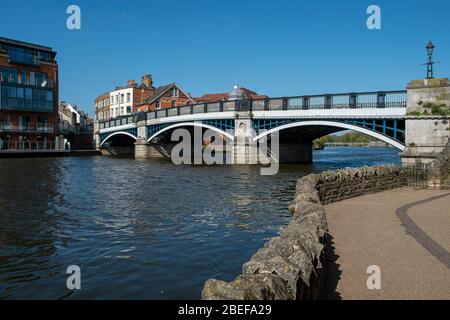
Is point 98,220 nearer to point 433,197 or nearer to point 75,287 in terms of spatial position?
point 75,287

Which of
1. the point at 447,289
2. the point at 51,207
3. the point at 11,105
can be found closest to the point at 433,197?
the point at 447,289

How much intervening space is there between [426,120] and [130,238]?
65.8 feet

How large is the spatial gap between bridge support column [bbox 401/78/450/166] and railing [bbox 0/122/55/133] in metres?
54.5

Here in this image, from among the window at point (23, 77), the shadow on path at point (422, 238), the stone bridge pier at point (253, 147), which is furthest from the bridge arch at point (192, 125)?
the shadow on path at point (422, 238)

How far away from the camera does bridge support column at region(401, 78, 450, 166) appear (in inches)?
917

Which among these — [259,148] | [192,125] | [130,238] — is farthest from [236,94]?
[130,238]

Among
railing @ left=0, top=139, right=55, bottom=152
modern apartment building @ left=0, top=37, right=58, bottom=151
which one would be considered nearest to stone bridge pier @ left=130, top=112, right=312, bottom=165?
railing @ left=0, top=139, right=55, bottom=152

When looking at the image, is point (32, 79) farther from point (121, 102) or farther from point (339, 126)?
point (339, 126)

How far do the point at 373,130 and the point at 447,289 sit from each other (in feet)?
84.0

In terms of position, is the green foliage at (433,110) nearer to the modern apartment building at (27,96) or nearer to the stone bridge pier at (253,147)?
the stone bridge pier at (253,147)

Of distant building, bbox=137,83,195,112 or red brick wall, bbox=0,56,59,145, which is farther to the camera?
distant building, bbox=137,83,195,112

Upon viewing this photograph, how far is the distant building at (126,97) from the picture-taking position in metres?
88.8

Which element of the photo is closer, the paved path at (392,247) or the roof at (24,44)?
the paved path at (392,247)

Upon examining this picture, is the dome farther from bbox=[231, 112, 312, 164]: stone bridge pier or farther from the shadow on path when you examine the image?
the shadow on path
